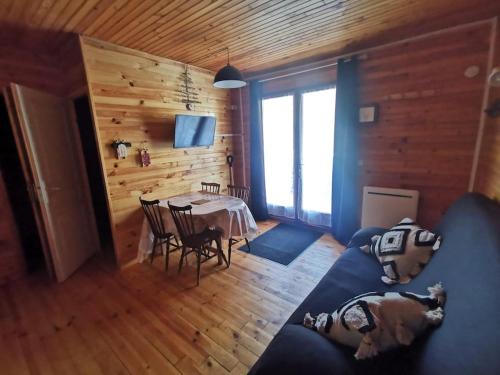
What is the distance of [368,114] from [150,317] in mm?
3276

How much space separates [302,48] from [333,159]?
148cm

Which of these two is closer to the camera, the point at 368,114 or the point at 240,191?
the point at 368,114

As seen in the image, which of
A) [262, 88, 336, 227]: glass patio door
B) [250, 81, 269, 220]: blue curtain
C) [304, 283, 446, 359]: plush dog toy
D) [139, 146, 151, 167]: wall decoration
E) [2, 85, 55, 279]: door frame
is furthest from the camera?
[250, 81, 269, 220]: blue curtain

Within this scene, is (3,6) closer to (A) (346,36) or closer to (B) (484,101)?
(A) (346,36)

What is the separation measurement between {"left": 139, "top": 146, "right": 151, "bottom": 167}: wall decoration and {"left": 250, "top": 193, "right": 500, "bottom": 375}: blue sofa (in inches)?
97.2

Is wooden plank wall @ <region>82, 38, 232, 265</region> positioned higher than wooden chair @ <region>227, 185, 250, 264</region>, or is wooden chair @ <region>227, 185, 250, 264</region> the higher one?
wooden plank wall @ <region>82, 38, 232, 265</region>

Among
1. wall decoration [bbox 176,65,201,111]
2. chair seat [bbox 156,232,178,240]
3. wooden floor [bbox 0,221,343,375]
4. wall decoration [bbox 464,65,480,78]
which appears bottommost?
wooden floor [bbox 0,221,343,375]

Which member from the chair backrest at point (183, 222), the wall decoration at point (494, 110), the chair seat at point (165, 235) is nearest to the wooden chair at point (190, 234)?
the chair backrest at point (183, 222)

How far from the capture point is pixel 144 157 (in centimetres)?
294

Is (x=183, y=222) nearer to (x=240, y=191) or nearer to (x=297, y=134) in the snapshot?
(x=240, y=191)

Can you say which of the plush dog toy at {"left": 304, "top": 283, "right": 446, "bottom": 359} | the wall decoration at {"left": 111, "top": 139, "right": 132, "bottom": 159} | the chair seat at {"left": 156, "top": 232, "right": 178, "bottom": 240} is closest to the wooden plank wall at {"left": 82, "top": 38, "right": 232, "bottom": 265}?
the wall decoration at {"left": 111, "top": 139, "right": 132, "bottom": 159}

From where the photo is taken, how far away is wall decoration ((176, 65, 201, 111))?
3.31 metres

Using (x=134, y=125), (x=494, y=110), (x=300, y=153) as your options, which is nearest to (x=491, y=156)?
(x=494, y=110)

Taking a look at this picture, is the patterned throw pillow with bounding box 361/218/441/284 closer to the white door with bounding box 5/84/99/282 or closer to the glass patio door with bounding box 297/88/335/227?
the glass patio door with bounding box 297/88/335/227
